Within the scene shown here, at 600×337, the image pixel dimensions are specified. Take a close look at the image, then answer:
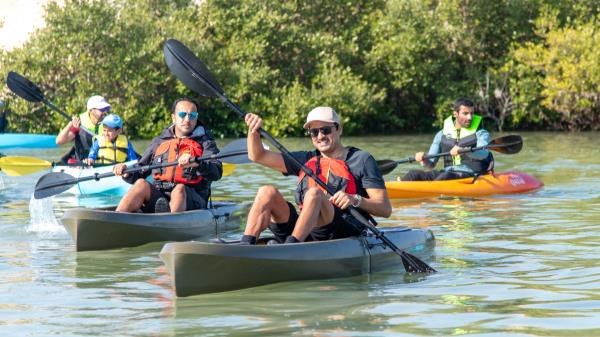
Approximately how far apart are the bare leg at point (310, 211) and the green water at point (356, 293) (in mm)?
303

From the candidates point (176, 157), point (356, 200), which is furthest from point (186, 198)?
point (356, 200)

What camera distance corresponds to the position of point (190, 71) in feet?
25.3

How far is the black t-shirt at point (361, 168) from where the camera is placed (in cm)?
684

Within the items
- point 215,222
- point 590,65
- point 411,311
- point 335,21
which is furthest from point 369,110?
point 411,311

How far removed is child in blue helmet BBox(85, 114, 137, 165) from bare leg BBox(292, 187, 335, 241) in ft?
16.1

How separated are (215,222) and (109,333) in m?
3.58

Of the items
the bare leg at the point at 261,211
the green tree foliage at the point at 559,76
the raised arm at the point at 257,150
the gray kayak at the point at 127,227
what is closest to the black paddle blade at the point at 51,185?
the gray kayak at the point at 127,227

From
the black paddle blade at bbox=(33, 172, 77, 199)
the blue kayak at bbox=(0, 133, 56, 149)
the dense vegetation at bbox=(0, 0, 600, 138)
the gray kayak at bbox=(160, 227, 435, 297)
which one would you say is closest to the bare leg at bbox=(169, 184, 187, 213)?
the black paddle blade at bbox=(33, 172, 77, 199)

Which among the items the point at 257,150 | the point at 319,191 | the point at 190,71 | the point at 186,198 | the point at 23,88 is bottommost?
the point at 186,198

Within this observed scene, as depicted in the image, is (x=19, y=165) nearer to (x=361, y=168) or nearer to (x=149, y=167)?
(x=149, y=167)

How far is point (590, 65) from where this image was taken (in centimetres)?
2458

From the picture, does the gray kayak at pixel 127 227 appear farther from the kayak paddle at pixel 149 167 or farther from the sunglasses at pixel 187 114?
the sunglasses at pixel 187 114

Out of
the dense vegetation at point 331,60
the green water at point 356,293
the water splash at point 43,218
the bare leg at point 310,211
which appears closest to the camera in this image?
the green water at point 356,293

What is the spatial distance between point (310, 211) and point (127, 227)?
2140 mm
